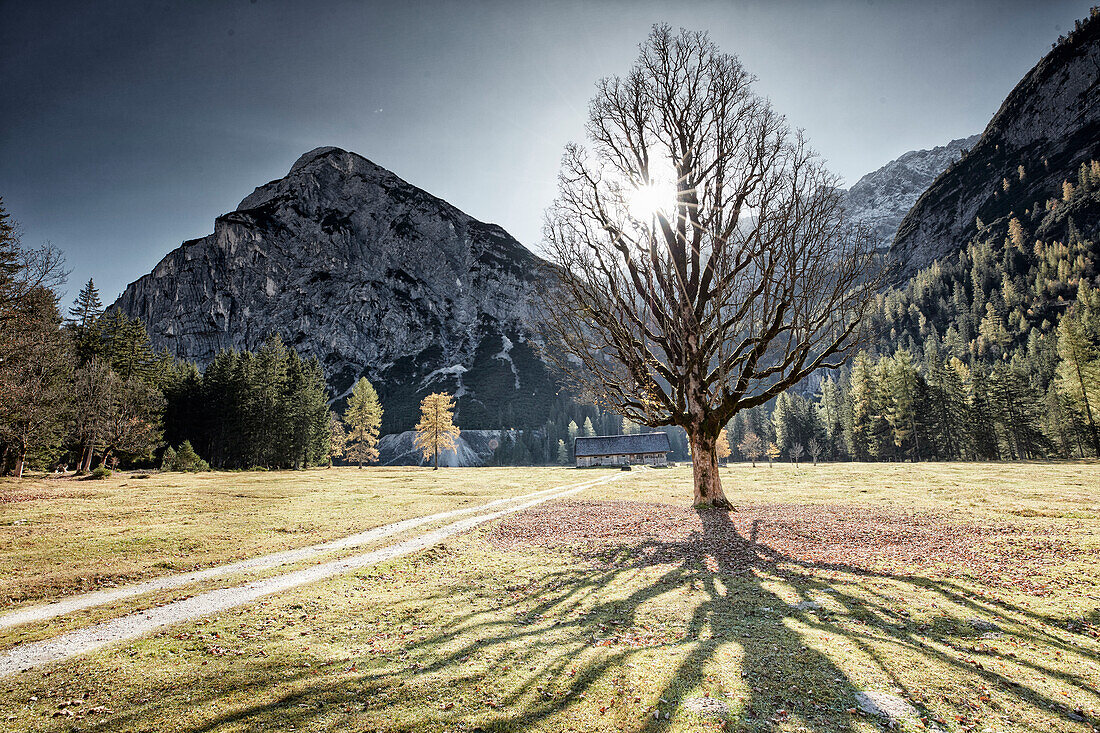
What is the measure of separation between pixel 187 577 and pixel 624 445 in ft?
281

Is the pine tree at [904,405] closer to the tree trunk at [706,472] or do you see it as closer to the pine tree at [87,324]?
the tree trunk at [706,472]

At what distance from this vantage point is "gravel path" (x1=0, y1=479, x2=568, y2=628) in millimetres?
8305

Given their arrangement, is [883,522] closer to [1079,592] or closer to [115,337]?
[1079,592]

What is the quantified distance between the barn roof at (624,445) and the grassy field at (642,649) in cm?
7872

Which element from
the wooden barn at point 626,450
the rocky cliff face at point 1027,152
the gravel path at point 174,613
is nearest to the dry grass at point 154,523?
the gravel path at point 174,613

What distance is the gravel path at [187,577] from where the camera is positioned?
8305 mm

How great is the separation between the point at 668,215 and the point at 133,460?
65033mm

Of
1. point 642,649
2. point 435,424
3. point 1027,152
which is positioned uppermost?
point 1027,152

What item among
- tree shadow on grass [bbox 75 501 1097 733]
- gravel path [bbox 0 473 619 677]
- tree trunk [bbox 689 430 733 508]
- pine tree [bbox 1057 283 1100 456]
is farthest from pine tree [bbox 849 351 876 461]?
gravel path [bbox 0 473 619 677]

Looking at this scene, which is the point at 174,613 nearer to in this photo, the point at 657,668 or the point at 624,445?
the point at 657,668

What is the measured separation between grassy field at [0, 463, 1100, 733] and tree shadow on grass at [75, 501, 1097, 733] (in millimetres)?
30

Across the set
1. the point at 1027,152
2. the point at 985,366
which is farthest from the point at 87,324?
the point at 1027,152

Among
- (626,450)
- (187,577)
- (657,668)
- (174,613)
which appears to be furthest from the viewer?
(626,450)

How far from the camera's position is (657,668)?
17.2ft
